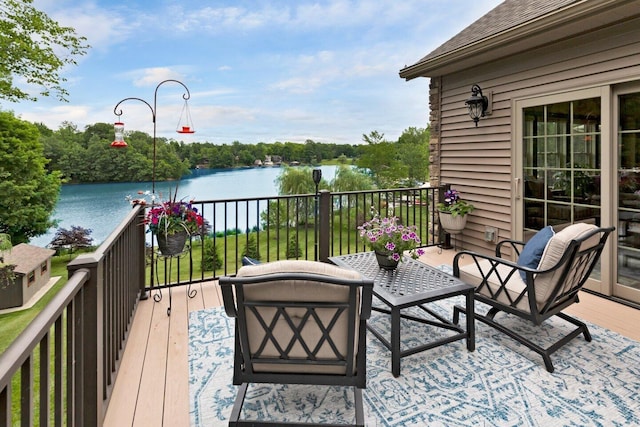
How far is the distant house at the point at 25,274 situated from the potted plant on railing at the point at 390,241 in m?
9.36

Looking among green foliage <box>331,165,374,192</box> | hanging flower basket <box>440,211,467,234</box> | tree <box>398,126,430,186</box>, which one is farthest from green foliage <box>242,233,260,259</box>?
tree <box>398,126,430,186</box>

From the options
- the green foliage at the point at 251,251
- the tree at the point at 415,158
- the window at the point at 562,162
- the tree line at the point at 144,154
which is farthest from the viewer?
the tree at the point at 415,158

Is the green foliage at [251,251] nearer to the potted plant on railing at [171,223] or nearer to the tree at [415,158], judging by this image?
the potted plant on railing at [171,223]

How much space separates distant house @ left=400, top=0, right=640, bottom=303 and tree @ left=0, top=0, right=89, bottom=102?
11.0 metres

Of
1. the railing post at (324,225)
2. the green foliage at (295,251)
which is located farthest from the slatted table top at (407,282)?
the green foliage at (295,251)

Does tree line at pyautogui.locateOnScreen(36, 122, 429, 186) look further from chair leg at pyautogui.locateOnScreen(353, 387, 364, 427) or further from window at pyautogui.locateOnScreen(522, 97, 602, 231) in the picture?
window at pyautogui.locateOnScreen(522, 97, 602, 231)

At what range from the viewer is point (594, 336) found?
8.96 ft

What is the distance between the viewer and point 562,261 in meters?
2.20

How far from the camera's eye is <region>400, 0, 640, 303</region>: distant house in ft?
10.9

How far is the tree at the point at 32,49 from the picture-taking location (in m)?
9.85

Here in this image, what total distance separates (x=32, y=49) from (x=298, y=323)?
510 inches

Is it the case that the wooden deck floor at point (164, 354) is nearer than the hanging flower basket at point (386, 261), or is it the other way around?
the wooden deck floor at point (164, 354)

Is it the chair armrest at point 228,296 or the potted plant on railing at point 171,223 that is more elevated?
the potted plant on railing at point 171,223

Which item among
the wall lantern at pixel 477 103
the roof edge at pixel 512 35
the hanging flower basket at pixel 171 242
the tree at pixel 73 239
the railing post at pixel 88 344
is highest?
the roof edge at pixel 512 35
